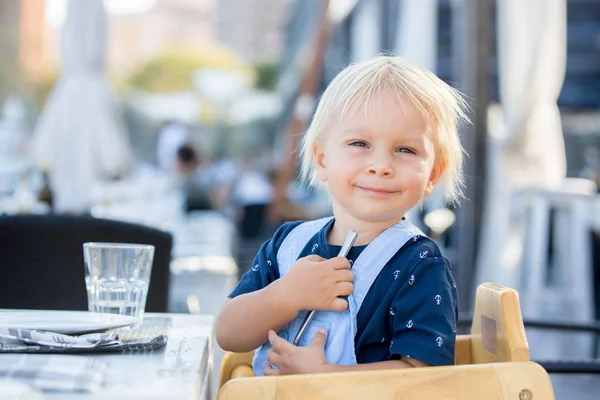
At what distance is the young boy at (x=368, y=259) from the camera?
49.7 inches

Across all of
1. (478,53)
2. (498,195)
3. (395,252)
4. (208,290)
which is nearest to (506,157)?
(498,195)

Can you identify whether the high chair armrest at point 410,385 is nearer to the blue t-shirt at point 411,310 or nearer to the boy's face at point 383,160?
the blue t-shirt at point 411,310

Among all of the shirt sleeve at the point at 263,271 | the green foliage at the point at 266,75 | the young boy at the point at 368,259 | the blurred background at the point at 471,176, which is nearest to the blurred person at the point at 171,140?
the blurred background at the point at 471,176

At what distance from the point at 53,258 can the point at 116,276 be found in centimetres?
103

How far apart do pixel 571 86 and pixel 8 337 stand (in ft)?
51.4

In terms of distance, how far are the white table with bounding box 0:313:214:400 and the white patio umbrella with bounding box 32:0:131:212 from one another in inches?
189

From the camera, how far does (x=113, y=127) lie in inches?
251

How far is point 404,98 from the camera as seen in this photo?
4.51 feet

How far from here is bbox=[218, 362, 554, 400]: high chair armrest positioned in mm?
985

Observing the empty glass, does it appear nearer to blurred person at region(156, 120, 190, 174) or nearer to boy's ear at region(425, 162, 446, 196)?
boy's ear at region(425, 162, 446, 196)

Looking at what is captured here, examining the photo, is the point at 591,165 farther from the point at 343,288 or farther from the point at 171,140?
the point at 343,288

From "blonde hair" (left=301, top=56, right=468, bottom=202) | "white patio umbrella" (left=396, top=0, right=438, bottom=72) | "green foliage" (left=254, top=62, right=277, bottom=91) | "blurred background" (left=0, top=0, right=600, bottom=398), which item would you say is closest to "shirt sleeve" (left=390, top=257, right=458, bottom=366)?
"blonde hair" (left=301, top=56, right=468, bottom=202)

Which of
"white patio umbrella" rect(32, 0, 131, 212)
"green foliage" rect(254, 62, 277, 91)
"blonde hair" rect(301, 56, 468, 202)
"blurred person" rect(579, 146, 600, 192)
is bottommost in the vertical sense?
"green foliage" rect(254, 62, 277, 91)

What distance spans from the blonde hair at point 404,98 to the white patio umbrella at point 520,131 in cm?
410
